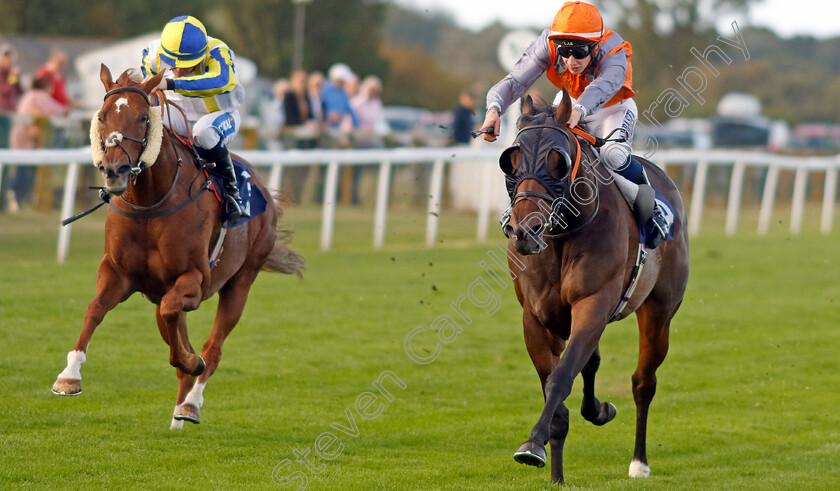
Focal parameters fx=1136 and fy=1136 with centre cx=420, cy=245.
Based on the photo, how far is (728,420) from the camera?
6.77 metres

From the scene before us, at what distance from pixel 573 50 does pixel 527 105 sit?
45 cm

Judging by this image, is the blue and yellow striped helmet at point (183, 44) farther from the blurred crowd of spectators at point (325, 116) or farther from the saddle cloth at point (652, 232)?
the blurred crowd of spectators at point (325, 116)

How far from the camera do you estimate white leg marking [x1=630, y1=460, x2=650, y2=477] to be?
5500 millimetres

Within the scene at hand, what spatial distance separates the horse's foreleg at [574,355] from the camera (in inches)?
186

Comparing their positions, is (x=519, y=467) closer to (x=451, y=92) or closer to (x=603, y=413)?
(x=603, y=413)

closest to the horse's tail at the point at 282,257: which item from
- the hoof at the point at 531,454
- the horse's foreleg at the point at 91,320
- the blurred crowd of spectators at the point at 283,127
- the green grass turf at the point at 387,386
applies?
the green grass turf at the point at 387,386

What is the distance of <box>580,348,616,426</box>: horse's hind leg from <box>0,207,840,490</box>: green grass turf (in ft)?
0.81

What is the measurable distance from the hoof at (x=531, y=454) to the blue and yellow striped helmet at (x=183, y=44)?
2611mm

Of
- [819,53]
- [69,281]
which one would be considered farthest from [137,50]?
[819,53]

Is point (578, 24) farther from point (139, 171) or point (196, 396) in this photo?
point (196, 396)

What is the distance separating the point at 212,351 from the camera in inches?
240

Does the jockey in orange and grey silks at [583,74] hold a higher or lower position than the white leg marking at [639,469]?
higher

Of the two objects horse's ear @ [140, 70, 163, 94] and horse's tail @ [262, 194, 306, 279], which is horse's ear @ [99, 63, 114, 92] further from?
horse's tail @ [262, 194, 306, 279]

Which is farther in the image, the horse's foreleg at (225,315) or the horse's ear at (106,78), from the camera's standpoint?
the horse's foreleg at (225,315)
